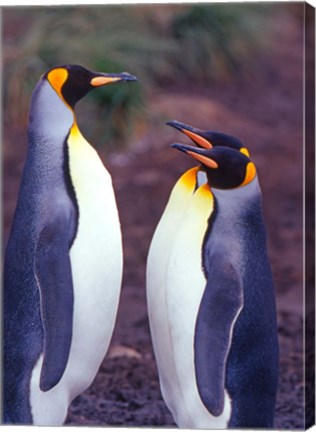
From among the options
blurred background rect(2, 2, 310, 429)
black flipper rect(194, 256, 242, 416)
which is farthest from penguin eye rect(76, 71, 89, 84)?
blurred background rect(2, 2, 310, 429)

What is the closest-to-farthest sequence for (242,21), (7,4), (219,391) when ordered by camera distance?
(219,391) < (7,4) < (242,21)

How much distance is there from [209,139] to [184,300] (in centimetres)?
49

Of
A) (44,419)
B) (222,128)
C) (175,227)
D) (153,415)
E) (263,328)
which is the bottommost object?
(222,128)

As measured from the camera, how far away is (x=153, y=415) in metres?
3.89

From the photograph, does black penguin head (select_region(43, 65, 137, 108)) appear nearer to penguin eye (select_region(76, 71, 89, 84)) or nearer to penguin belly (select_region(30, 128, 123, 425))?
penguin eye (select_region(76, 71, 89, 84))

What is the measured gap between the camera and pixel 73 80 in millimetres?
3521

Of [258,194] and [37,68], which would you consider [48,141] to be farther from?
[37,68]

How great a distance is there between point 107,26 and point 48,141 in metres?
2.54

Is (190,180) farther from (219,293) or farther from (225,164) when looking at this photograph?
(219,293)

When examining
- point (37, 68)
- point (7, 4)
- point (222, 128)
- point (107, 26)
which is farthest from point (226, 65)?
point (7, 4)

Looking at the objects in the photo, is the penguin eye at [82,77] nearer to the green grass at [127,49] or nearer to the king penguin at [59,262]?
the king penguin at [59,262]

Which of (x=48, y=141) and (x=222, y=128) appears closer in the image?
(x=48, y=141)

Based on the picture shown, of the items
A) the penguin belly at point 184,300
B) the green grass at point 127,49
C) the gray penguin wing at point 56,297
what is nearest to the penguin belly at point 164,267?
the penguin belly at point 184,300

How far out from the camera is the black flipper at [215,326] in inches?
132
